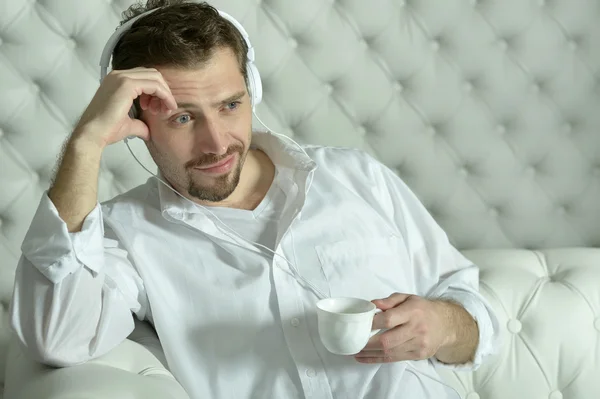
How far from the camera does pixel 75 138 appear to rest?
1331mm

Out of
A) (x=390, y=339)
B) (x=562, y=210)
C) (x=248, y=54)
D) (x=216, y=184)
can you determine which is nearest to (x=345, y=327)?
(x=390, y=339)

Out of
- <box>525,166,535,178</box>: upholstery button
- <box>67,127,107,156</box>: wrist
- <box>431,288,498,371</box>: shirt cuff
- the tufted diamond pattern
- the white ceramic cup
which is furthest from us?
<box>525,166,535,178</box>: upholstery button

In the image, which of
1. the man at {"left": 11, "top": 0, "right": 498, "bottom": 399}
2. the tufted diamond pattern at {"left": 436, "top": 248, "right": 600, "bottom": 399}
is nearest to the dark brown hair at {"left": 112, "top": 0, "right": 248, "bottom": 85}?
the man at {"left": 11, "top": 0, "right": 498, "bottom": 399}

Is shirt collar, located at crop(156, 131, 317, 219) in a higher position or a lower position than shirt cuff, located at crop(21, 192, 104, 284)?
lower

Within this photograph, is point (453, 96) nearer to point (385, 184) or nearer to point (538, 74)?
point (538, 74)

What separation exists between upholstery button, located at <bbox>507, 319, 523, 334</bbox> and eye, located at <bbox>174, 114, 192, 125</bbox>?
888 millimetres

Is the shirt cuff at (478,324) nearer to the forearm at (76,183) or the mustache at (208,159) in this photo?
the mustache at (208,159)

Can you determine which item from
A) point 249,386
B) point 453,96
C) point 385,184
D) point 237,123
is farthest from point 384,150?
point 249,386

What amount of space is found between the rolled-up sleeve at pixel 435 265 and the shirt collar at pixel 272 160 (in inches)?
7.2

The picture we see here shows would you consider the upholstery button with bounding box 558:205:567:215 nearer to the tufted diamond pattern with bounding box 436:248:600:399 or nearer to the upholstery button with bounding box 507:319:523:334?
the tufted diamond pattern with bounding box 436:248:600:399

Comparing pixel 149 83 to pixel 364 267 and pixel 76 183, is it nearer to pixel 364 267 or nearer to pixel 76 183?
pixel 76 183

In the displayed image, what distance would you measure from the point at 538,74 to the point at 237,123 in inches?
38.4

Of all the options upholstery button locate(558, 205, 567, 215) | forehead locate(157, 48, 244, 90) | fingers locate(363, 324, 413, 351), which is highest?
forehead locate(157, 48, 244, 90)

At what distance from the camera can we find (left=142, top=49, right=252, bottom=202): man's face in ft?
4.78
